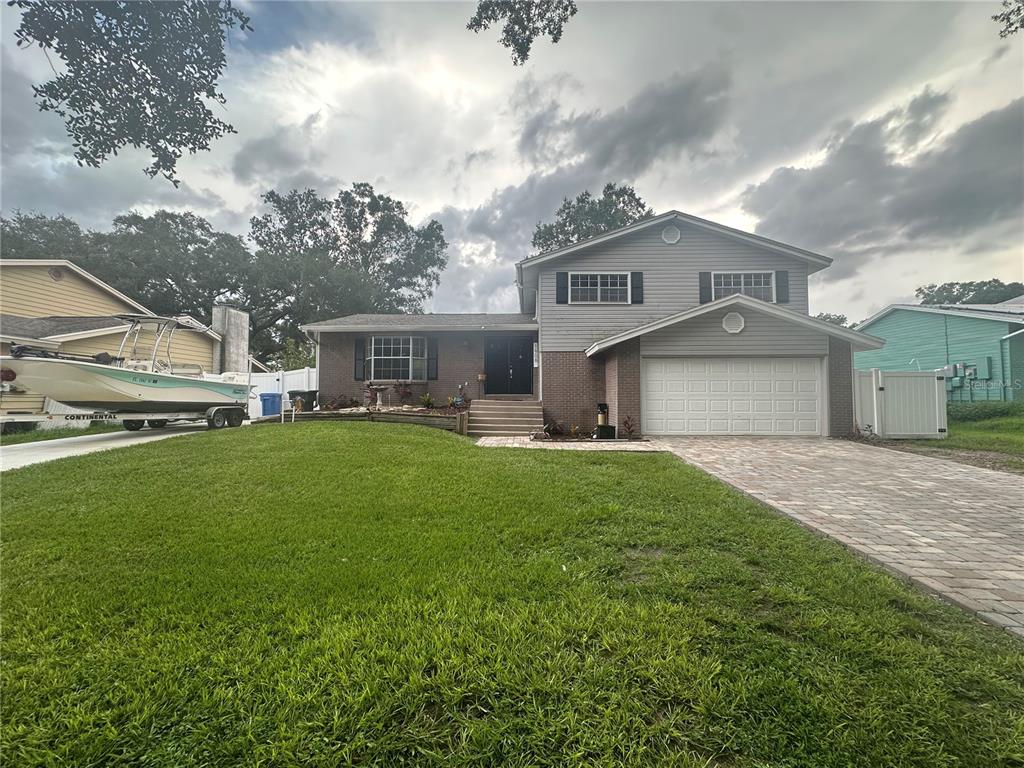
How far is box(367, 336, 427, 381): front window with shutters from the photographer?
1316 cm

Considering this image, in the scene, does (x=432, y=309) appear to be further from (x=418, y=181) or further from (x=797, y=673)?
(x=797, y=673)

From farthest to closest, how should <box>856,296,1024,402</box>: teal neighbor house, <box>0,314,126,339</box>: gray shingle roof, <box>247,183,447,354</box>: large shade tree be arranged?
<box>247,183,447,354</box>: large shade tree → <box>856,296,1024,402</box>: teal neighbor house → <box>0,314,126,339</box>: gray shingle roof

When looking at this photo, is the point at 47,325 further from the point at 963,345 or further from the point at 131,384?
the point at 963,345

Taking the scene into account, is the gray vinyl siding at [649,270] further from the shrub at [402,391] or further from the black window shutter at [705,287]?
the shrub at [402,391]

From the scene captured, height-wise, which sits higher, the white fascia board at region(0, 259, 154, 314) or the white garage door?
the white fascia board at region(0, 259, 154, 314)

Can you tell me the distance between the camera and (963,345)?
1594 cm

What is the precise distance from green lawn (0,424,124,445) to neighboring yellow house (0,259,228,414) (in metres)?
1.05

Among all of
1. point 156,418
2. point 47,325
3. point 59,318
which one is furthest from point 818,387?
point 59,318

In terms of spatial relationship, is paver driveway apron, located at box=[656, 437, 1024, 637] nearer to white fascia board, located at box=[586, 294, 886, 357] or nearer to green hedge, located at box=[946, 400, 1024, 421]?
white fascia board, located at box=[586, 294, 886, 357]

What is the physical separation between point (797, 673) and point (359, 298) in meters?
27.2

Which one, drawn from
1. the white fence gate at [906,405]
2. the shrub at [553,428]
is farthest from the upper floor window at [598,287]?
the white fence gate at [906,405]

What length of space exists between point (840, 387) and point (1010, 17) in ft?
21.8

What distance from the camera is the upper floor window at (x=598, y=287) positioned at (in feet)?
38.3

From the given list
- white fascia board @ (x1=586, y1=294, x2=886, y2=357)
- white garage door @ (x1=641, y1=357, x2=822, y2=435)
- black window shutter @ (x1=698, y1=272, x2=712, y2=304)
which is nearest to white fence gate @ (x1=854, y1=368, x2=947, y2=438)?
white fascia board @ (x1=586, y1=294, x2=886, y2=357)
